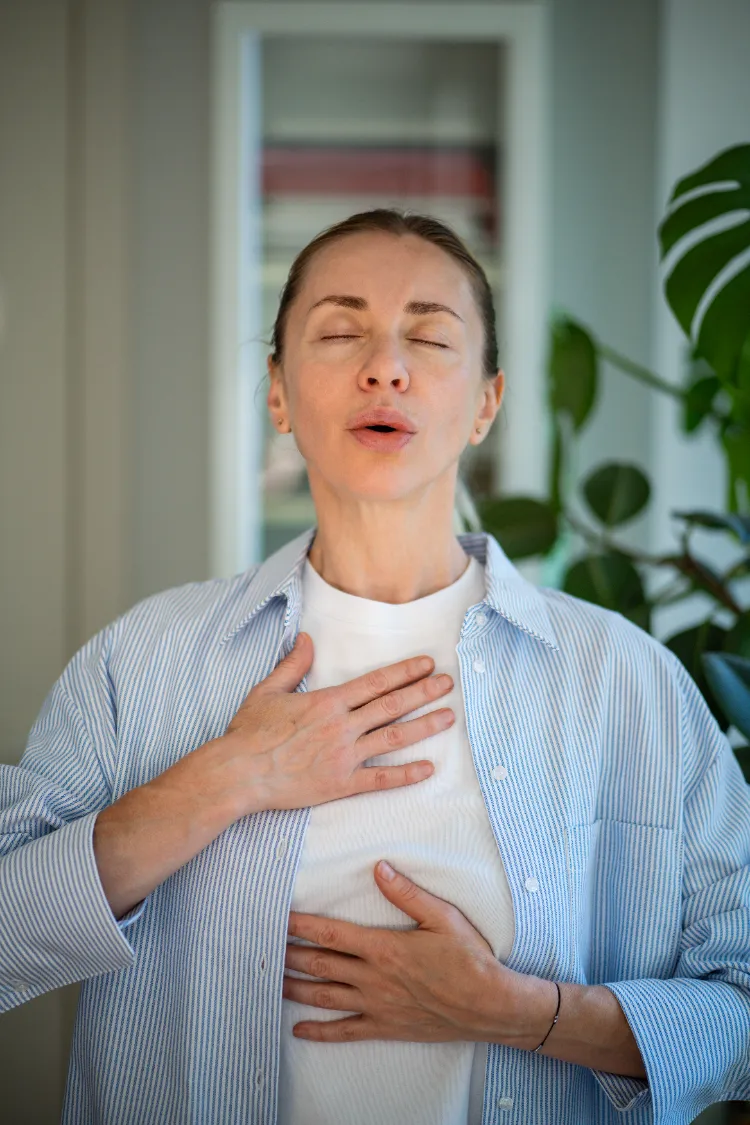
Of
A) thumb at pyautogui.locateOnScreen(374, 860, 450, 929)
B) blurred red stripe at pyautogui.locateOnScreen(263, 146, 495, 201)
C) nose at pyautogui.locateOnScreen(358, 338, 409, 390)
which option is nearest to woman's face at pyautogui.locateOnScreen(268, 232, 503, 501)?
nose at pyautogui.locateOnScreen(358, 338, 409, 390)

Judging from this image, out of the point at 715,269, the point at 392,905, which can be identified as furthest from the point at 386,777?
the point at 715,269

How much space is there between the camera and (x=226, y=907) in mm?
1126

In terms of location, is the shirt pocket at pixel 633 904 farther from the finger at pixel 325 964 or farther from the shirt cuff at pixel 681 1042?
the finger at pixel 325 964

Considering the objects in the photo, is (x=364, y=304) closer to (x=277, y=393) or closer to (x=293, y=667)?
(x=277, y=393)

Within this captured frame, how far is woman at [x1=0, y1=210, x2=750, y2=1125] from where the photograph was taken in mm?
1095

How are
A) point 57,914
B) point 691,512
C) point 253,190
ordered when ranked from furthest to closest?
1. point 253,190
2. point 691,512
3. point 57,914

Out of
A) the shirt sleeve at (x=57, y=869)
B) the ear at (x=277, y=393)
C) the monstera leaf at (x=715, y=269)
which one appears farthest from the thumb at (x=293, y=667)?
the monstera leaf at (x=715, y=269)

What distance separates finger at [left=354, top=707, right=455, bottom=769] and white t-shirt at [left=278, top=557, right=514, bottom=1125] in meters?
0.02

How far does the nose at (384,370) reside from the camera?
3.87ft

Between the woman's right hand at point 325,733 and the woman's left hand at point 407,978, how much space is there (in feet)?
0.38

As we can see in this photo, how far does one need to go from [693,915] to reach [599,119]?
208 centimetres

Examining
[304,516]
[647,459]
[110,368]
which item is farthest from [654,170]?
[110,368]

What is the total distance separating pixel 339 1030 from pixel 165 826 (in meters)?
0.30

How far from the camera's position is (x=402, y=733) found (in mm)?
1142
